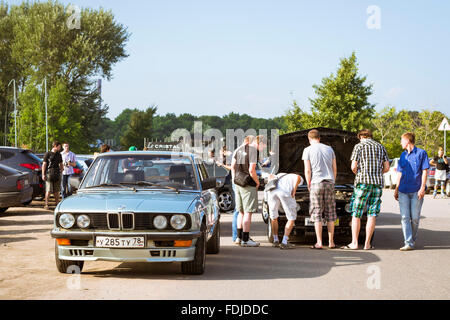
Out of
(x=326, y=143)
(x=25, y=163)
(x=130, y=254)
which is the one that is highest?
(x=326, y=143)

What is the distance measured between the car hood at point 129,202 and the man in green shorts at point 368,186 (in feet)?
11.8

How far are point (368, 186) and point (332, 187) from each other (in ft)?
1.96

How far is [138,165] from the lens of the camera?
8.54 metres

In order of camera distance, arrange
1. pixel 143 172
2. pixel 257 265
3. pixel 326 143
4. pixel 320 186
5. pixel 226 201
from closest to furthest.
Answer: pixel 143 172
pixel 257 265
pixel 320 186
pixel 326 143
pixel 226 201

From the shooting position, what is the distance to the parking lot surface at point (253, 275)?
6547 mm

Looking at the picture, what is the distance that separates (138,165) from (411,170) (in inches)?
190

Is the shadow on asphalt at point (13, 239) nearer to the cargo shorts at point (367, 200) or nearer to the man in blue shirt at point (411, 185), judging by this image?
the cargo shorts at point (367, 200)

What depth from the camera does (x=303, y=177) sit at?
41.7ft

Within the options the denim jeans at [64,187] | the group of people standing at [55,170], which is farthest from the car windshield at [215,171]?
the denim jeans at [64,187]

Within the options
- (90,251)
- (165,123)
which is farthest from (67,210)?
(165,123)

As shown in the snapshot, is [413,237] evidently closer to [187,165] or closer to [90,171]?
[187,165]

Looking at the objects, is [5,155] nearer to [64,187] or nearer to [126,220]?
[64,187]

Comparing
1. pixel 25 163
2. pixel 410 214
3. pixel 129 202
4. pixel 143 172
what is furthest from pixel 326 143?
pixel 25 163

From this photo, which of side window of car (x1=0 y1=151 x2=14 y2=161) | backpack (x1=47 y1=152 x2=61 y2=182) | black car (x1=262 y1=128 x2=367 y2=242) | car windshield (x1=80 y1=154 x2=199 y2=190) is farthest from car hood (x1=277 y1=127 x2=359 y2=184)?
side window of car (x1=0 y1=151 x2=14 y2=161)
